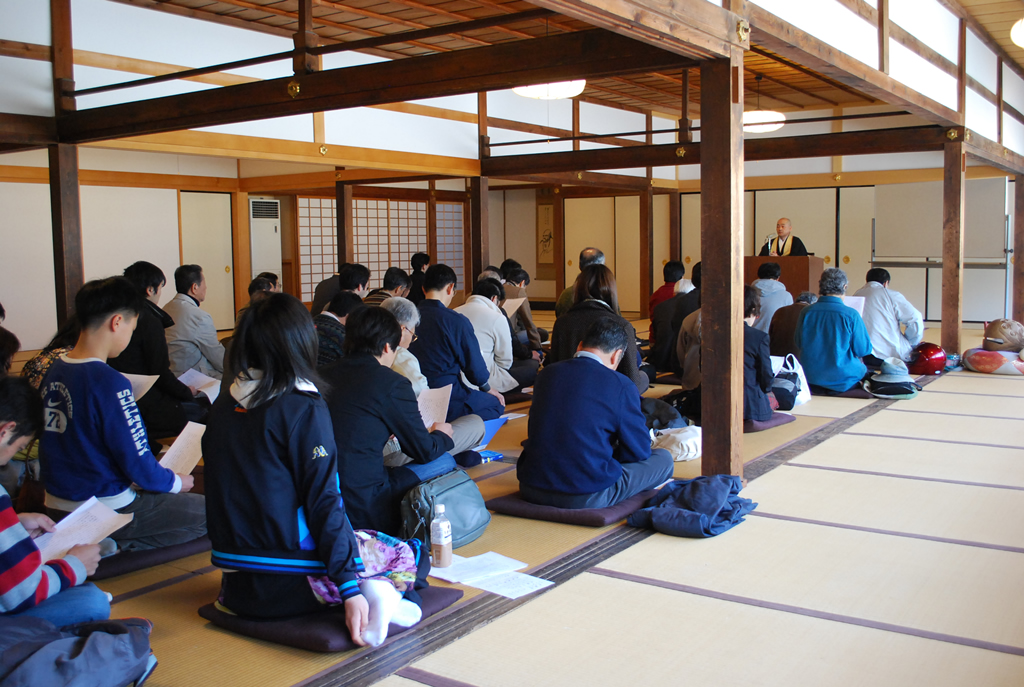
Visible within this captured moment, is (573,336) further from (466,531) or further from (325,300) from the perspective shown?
(325,300)

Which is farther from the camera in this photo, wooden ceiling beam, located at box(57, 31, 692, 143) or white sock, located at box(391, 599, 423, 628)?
wooden ceiling beam, located at box(57, 31, 692, 143)

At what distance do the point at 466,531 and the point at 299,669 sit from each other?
99 cm

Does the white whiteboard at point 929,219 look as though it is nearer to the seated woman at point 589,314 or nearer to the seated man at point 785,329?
the seated man at point 785,329

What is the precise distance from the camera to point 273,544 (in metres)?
2.25

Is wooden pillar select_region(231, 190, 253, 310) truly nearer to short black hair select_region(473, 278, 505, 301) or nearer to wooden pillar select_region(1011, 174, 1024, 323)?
short black hair select_region(473, 278, 505, 301)

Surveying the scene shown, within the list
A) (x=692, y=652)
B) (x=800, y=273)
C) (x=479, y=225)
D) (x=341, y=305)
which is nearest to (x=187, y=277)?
Answer: (x=341, y=305)

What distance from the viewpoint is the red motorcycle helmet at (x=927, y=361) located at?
7043 mm

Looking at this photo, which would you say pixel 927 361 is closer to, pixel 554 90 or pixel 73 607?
pixel 554 90

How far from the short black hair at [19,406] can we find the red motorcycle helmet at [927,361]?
6.71m

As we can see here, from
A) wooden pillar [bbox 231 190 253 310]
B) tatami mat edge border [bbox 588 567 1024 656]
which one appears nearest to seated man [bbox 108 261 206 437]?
tatami mat edge border [bbox 588 567 1024 656]

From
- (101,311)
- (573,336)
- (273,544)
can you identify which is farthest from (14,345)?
(573,336)

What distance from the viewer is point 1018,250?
9.58 meters

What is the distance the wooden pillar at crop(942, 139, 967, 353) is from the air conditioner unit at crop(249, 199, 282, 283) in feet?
24.6

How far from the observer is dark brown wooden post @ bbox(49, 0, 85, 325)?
515 centimetres
